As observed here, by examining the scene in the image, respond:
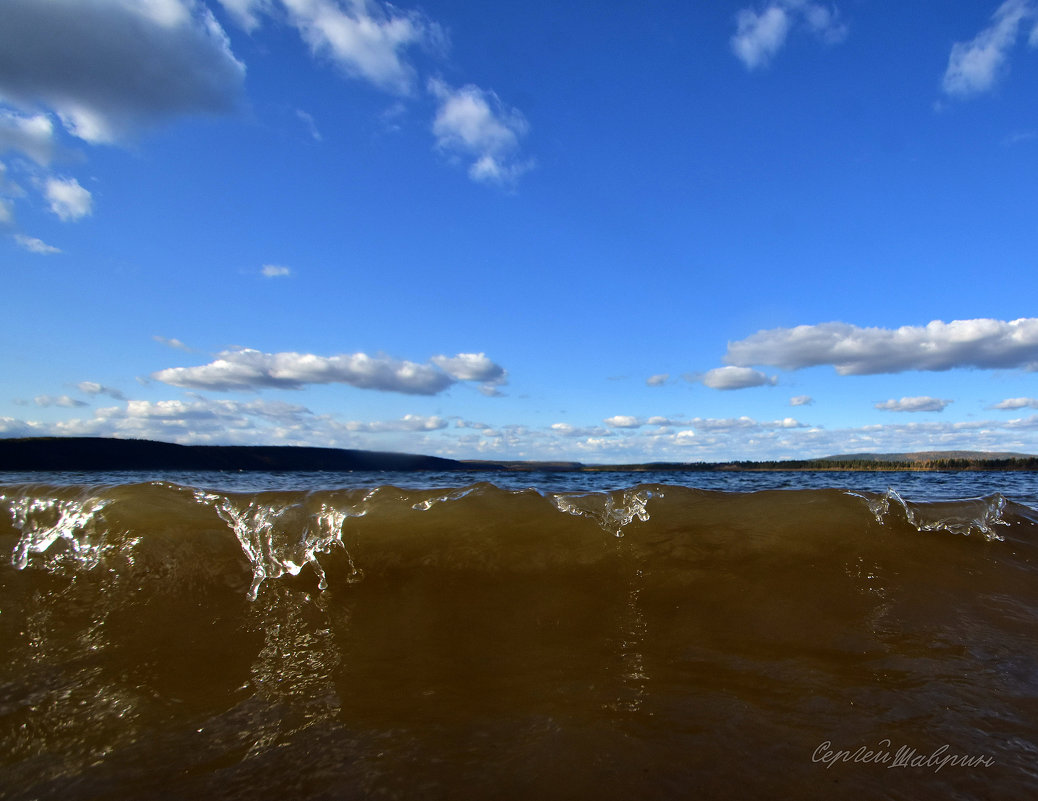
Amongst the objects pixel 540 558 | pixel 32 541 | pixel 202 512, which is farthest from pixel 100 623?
pixel 540 558

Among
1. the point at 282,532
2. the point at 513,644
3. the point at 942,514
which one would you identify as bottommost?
the point at 513,644

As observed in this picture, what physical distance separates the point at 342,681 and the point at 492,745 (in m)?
1.08

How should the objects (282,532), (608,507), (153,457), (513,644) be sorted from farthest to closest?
(153,457) < (608,507) < (282,532) < (513,644)

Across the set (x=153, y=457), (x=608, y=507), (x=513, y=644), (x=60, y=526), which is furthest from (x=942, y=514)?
(x=153, y=457)

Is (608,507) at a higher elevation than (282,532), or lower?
higher

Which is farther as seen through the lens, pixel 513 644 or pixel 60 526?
pixel 60 526

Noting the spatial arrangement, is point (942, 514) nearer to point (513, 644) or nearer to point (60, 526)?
point (513, 644)

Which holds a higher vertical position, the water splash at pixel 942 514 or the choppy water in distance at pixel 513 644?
the water splash at pixel 942 514

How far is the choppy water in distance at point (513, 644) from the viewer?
83.2 inches

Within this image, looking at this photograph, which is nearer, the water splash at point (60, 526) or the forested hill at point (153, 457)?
the water splash at point (60, 526)

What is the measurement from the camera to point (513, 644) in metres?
3.45

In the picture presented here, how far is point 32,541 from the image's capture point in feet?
16.9

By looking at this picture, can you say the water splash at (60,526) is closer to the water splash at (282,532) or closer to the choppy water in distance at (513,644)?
the choppy water in distance at (513,644)

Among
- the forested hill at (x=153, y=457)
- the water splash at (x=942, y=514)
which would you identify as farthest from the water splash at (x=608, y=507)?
the forested hill at (x=153, y=457)
